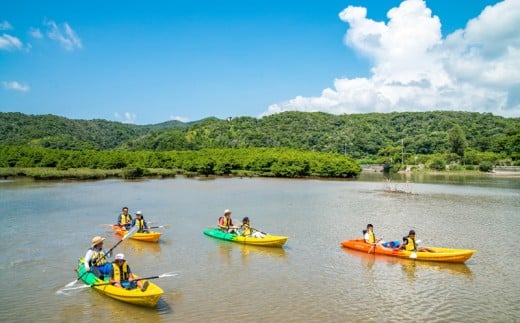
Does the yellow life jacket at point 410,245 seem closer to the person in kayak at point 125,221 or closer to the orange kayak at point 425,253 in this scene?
the orange kayak at point 425,253

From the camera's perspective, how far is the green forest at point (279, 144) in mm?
71750

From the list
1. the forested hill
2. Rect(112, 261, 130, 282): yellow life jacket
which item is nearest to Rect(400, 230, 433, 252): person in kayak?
Rect(112, 261, 130, 282): yellow life jacket

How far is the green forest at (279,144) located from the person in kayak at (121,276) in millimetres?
54206

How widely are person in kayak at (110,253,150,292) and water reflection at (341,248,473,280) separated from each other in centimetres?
868

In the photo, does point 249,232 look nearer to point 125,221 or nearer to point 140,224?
point 140,224

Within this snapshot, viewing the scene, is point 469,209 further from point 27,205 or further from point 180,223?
point 27,205

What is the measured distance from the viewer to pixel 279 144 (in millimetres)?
121125

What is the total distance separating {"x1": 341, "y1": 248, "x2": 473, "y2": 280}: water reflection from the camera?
51.3 ft

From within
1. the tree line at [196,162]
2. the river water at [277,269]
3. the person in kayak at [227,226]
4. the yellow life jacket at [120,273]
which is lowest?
the river water at [277,269]

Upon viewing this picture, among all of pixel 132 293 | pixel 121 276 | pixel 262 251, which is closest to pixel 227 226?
pixel 262 251

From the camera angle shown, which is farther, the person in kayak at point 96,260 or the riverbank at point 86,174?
the riverbank at point 86,174

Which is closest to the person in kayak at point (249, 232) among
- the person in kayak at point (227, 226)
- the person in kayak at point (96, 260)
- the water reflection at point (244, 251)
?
the water reflection at point (244, 251)

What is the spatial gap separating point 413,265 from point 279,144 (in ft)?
344

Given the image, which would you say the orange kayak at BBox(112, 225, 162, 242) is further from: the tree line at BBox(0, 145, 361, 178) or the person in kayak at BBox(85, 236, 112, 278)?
the tree line at BBox(0, 145, 361, 178)
